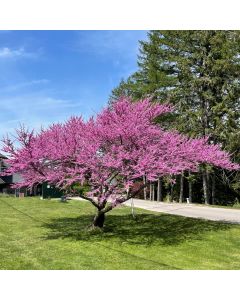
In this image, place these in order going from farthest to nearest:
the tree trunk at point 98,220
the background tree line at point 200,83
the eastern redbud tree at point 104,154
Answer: the background tree line at point 200,83 < the tree trunk at point 98,220 < the eastern redbud tree at point 104,154

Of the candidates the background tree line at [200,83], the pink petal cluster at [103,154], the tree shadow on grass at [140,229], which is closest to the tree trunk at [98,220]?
the tree shadow on grass at [140,229]

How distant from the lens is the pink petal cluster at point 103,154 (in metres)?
13.8

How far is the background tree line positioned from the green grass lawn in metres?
12.2

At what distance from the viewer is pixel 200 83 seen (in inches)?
1206

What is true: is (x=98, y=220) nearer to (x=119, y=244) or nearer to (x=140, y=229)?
(x=140, y=229)

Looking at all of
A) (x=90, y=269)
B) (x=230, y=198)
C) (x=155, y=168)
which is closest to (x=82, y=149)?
(x=155, y=168)

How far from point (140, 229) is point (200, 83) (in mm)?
17258

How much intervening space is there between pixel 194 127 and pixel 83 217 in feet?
45.5

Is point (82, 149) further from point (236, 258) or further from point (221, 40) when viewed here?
point (221, 40)

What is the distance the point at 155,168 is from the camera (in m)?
14.0

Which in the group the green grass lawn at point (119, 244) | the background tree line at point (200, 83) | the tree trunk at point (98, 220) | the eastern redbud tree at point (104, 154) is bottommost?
the green grass lawn at point (119, 244)

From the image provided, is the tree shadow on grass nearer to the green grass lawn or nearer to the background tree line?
the green grass lawn

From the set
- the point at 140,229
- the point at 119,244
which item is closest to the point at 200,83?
the point at 140,229

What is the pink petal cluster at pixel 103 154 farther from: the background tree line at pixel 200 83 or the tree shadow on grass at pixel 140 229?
the background tree line at pixel 200 83
